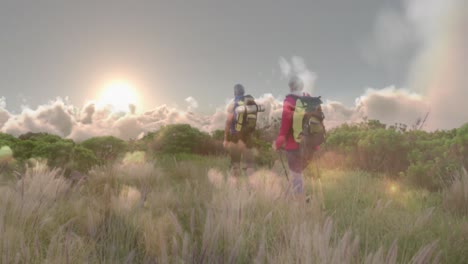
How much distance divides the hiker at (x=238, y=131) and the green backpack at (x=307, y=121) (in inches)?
108

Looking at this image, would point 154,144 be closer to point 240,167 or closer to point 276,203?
point 240,167

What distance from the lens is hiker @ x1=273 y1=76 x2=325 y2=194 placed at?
573cm

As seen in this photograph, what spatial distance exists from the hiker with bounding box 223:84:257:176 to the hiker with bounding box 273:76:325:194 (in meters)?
2.57

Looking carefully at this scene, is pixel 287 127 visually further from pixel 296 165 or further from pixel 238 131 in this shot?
pixel 238 131

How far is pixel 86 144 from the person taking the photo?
11367mm

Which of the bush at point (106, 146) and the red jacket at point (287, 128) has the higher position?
the red jacket at point (287, 128)

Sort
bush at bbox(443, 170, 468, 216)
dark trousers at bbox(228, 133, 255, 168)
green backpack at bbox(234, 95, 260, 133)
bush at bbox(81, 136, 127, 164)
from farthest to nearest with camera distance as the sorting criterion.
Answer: bush at bbox(81, 136, 127, 164)
dark trousers at bbox(228, 133, 255, 168)
green backpack at bbox(234, 95, 260, 133)
bush at bbox(443, 170, 468, 216)

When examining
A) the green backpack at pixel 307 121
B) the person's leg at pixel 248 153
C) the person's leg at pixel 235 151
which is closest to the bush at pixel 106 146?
the person's leg at pixel 235 151

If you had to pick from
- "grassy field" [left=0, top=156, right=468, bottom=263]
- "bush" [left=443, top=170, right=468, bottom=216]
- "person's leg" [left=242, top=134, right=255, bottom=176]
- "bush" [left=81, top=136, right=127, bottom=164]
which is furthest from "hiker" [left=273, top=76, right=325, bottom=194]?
"bush" [left=81, top=136, right=127, bottom=164]

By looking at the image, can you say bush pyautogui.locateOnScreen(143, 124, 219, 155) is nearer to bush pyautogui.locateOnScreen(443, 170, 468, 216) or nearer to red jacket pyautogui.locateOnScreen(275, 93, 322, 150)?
red jacket pyautogui.locateOnScreen(275, 93, 322, 150)

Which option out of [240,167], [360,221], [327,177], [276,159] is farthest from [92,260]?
[276,159]

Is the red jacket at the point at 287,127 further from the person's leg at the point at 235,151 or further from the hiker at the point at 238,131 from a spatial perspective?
the person's leg at the point at 235,151

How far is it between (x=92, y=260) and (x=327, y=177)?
7.24m

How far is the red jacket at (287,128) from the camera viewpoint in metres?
5.76
